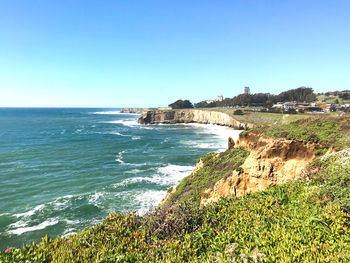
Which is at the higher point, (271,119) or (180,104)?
(180,104)

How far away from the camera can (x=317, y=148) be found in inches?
561

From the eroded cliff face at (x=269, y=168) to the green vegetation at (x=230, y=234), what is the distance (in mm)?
5370

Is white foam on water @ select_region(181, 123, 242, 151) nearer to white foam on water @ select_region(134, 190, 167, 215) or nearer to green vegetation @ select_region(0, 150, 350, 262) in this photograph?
white foam on water @ select_region(134, 190, 167, 215)

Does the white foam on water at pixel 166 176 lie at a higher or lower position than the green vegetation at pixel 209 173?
lower

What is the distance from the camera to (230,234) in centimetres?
685

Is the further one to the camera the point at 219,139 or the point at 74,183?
the point at 219,139

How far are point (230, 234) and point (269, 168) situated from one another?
31.8ft

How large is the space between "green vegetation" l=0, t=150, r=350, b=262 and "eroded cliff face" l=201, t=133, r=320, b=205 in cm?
537

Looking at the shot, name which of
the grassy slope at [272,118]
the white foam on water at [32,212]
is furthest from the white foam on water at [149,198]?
the grassy slope at [272,118]

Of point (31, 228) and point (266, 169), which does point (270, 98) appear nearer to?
point (266, 169)

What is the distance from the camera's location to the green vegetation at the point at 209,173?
62.1 ft

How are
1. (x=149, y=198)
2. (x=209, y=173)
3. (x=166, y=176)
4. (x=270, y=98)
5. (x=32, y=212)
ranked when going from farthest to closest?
1. (x=270, y=98)
2. (x=166, y=176)
3. (x=149, y=198)
4. (x=209, y=173)
5. (x=32, y=212)

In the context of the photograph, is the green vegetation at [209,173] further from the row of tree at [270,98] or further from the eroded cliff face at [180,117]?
the row of tree at [270,98]

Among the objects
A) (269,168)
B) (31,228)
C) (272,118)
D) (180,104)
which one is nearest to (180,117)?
(180,104)
